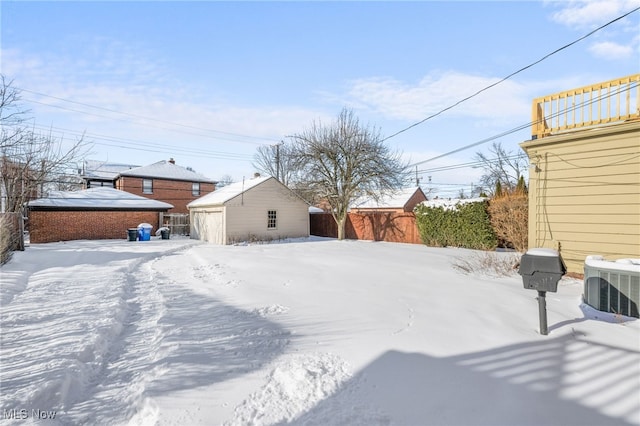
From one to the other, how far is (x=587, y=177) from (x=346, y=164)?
12843mm

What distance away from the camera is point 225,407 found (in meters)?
2.55

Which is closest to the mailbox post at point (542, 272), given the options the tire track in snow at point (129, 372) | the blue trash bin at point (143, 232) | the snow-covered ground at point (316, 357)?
the snow-covered ground at point (316, 357)

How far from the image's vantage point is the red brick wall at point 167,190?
28.5 m

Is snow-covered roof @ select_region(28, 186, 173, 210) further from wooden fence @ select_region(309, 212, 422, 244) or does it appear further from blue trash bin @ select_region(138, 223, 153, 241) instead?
wooden fence @ select_region(309, 212, 422, 244)

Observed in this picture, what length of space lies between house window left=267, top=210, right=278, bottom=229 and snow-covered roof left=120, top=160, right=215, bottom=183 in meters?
15.7

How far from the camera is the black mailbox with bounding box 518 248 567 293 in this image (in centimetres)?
372

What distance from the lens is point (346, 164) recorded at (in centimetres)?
1905

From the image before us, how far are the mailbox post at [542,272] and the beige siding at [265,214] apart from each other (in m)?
15.8

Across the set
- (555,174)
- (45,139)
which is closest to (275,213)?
(45,139)

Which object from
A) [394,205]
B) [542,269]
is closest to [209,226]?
[542,269]

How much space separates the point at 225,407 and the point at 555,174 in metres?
9.09

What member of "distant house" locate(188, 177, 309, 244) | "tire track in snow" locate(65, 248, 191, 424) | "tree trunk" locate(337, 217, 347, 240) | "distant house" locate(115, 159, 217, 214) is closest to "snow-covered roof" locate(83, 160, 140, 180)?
"distant house" locate(115, 159, 217, 214)

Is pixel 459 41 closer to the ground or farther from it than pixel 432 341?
Result: farther from it

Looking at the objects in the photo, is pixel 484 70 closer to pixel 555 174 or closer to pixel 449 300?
pixel 555 174
